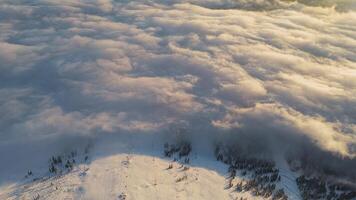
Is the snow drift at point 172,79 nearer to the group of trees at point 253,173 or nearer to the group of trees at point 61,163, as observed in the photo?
the group of trees at point 61,163

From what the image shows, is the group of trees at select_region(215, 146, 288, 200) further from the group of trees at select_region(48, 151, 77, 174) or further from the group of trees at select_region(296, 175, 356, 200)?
the group of trees at select_region(48, 151, 77, 174)

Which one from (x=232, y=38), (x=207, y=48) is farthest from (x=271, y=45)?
(x=207, y=48)

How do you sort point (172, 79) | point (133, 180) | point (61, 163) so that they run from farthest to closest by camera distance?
point (172, 79) → point (61, 163) → point (133, 180)

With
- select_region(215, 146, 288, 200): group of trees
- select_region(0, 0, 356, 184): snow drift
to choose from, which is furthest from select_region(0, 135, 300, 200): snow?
select_region(0, 0, 356, 184): snow drift

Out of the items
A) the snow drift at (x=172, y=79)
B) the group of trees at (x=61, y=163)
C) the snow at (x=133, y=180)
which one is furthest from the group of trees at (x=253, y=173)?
the group of trees at (x=61, y=163)

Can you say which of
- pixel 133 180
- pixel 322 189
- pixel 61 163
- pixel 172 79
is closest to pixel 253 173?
pixel 322 189

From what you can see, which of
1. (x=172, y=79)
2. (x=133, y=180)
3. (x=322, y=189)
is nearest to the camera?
(x=133, y=180)

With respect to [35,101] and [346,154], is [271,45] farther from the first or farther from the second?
[35,101]

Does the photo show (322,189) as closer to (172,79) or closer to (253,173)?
(253,173)
